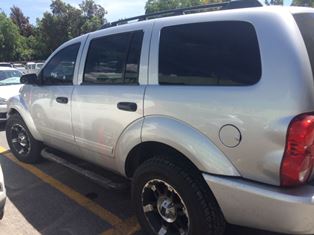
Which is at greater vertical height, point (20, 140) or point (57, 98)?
point (57, 98)

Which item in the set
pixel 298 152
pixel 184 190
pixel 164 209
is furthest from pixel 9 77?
pixel 298 152

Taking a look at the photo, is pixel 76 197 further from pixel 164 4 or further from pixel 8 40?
pixel 8 40

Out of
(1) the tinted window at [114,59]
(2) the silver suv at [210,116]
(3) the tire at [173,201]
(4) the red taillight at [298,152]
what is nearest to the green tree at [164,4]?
(1) the tinted window at [114,59]

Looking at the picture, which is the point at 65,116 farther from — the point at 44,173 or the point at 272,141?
the point at 272,141

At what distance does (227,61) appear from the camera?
261 centimetres

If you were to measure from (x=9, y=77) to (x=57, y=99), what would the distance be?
592 cm

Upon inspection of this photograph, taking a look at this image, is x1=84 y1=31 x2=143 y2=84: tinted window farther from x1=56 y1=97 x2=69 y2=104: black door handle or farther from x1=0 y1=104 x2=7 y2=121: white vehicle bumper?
x1=0 y1=104 x2=7 y2=121: white vehicle bumper

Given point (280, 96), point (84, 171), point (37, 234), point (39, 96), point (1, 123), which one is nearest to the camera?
point (280, 96)

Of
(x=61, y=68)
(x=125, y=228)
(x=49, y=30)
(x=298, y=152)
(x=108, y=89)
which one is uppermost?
(x=49, y=30)

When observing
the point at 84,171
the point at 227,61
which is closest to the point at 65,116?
the point at 84,171

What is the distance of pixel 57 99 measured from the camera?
435 cm

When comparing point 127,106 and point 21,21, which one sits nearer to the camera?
point 127,106

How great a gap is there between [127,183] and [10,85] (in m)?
6.34

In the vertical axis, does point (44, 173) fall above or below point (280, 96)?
below
